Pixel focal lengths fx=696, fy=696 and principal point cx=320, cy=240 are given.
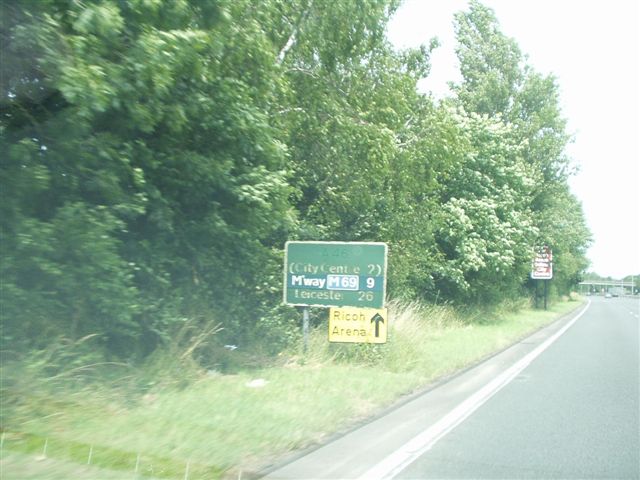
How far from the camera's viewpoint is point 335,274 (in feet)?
40.2

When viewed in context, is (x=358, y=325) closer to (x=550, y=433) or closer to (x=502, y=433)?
(x=502, y=433)

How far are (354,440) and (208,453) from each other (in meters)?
1.86

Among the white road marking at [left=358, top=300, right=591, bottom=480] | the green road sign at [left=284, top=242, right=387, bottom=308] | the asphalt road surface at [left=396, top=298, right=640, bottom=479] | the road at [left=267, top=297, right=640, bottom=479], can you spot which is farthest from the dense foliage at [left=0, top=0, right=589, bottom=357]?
the asphalt road surface at [left=396, top=298, right=640, bottom=479]

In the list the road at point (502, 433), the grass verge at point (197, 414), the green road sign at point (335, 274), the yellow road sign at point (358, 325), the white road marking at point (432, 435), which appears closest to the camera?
the grass verge at point (197, 414)

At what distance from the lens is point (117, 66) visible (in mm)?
7504

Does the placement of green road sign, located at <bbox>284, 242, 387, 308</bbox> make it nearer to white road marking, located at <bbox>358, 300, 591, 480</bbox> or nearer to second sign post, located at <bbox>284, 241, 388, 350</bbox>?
second sign post, located at <bbox>284, 241, 388, 350</bbox>

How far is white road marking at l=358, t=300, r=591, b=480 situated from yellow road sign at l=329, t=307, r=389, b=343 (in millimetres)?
1954

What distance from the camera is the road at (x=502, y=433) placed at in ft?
21.0

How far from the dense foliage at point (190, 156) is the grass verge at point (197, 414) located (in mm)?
993

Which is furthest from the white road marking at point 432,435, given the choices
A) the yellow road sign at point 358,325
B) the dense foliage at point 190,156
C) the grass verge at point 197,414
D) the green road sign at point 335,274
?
the dense foliage at point 190,156

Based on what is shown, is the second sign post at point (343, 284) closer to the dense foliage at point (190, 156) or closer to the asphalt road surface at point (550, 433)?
the dense foliage at point (190, 156)

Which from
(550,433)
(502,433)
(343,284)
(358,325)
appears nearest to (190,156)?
(343,284)

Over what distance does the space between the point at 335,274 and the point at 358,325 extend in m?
0.98

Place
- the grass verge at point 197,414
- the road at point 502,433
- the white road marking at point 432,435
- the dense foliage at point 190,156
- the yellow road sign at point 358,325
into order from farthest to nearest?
the yellow road sign at point 358,325 → the dense foliage at point 190,156 → the road at point 502,433 → the white road marking at point 432,435 → the grass verge at point 197,414
